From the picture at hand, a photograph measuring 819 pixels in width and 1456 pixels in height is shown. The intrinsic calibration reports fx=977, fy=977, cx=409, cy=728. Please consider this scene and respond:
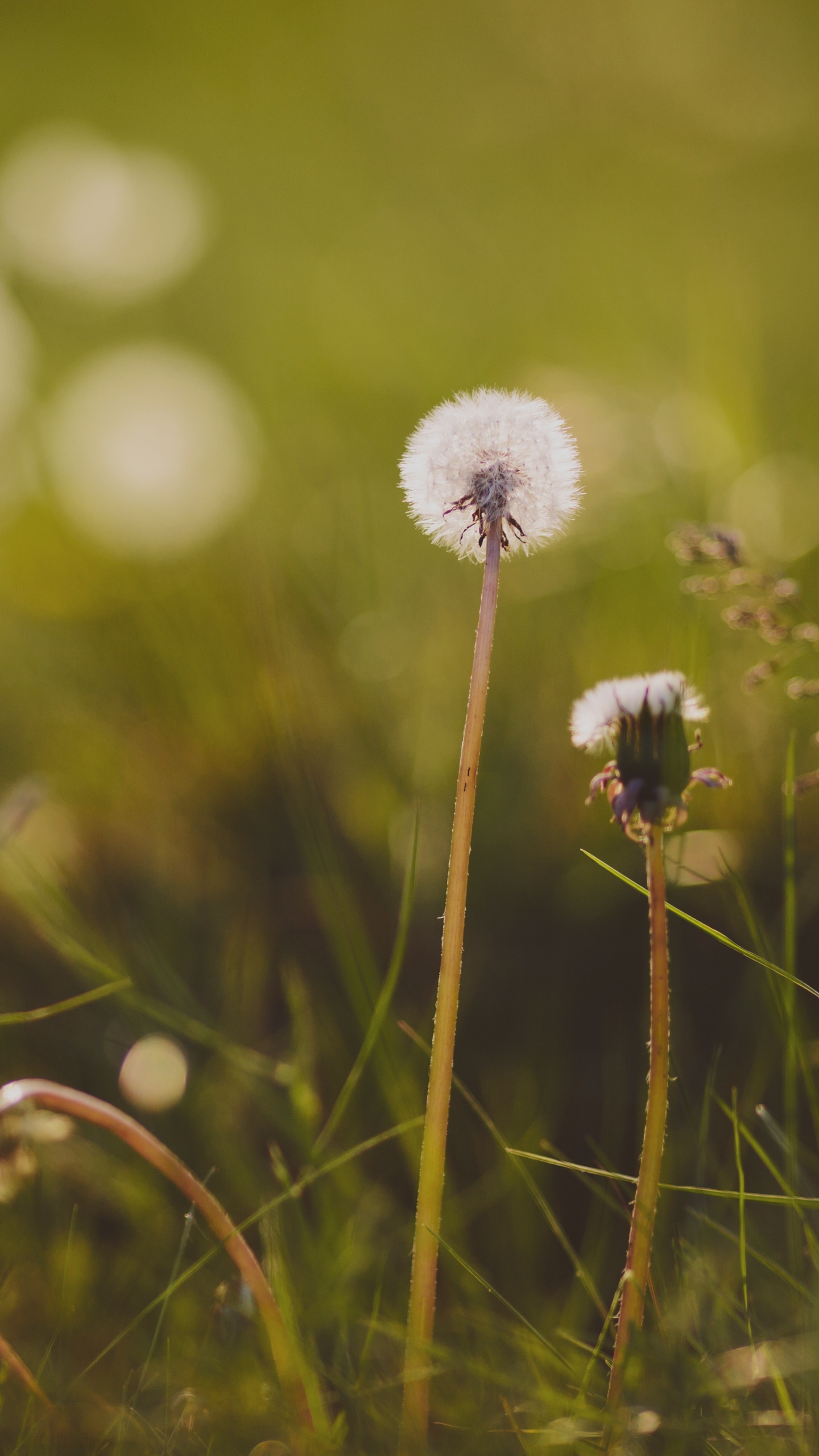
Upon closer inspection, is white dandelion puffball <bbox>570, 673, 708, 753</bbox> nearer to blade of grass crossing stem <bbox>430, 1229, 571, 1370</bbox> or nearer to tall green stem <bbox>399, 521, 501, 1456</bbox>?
tall green stem <bbox>399, 521, 501, 1456</bbox>

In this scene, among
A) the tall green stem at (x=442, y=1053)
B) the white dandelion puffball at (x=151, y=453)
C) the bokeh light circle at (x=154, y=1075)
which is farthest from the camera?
the white dandelion puffball at (x=151, y=453)

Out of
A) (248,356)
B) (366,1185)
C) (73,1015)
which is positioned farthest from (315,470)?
(366,1185)

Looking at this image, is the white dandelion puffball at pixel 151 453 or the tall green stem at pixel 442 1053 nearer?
the tall green stem at pixel 442 1053

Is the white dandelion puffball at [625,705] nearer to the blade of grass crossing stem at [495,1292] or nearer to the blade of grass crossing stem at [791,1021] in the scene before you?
the blade of grass crossing stem at [791,1021]

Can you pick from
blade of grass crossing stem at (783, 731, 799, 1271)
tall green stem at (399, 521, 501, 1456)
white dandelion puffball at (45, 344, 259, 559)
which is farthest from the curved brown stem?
white dandelion puffball at (45, 344, 259, 559)

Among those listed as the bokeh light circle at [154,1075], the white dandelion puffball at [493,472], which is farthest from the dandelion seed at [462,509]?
the bokeh light circle at [154,1075]

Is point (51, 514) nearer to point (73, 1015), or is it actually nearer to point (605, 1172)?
point (73, 1015)

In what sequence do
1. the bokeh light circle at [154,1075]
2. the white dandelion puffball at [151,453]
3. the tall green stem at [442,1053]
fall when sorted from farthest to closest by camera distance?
1. the white dandelion puffball at [151,453]
2. the bokeh light circle at [154,1075]
3. the tall green stem at [442,1053]

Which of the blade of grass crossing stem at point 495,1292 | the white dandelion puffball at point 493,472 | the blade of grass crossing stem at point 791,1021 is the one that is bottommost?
the blade of grass crossing stem at point 495,1292
